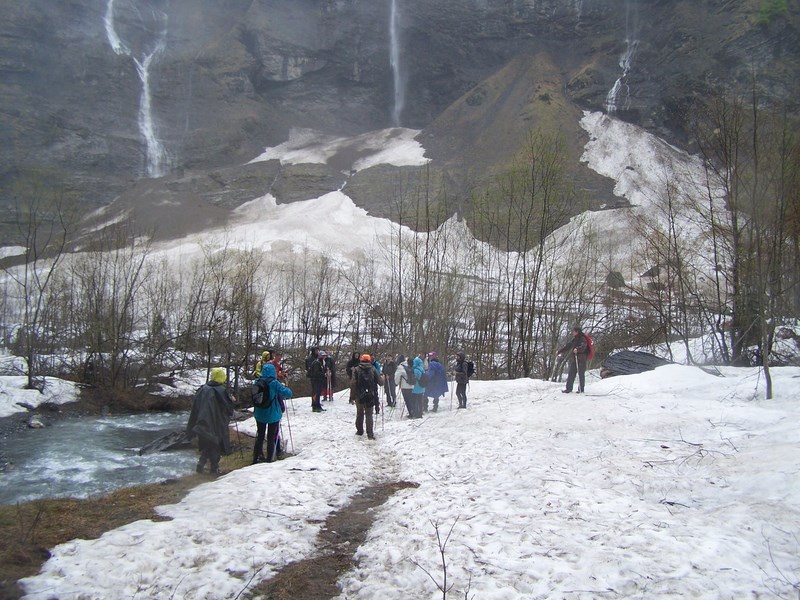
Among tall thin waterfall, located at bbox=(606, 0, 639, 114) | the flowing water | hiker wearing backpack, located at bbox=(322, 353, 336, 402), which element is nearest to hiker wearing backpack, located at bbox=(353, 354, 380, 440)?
the flowing water

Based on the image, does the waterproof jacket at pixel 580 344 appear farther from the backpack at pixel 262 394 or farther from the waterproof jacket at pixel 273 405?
the backpack at pixel 262 394

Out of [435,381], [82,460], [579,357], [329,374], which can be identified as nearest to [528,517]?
[579,357]

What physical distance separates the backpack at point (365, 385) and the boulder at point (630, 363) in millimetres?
8776

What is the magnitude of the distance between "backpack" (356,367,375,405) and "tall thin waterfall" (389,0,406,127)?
70057 millimetres

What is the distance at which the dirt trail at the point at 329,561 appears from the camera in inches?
183

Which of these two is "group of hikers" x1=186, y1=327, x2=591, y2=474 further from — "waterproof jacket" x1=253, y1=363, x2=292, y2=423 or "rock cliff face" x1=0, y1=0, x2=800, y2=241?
"rock cliff face" x1=0, y1=0, x2=800, y2=241

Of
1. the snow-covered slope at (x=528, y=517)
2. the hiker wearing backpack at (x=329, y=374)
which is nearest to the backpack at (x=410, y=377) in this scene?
the snow-covered slope at (x=528, y=517)

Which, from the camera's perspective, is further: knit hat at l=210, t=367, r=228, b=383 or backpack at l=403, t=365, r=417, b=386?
backpack at l=403, t=365, r=417, b=386

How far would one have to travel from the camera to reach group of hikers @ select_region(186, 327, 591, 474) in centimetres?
861

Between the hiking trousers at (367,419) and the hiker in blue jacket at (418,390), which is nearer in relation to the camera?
the hiking trousers at (367,419)

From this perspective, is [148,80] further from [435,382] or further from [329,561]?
[329,561]

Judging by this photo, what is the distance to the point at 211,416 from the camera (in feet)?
28.2

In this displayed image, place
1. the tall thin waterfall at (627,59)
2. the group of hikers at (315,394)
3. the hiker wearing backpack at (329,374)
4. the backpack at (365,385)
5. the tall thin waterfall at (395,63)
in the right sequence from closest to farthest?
the group of hikers at (315,394)
the backpack at (365,385)
the hiker wearing backpack at (329,374)
the tall thin waterfall at (627,59)
the tall thin waterfall at (395,63)

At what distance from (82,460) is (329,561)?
9.17 m
